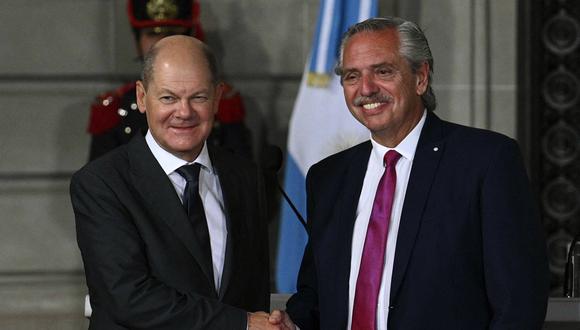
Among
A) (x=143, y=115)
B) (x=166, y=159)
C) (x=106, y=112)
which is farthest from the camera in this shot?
(x=106, y=112)

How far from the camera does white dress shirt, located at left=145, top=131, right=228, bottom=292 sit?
3238mm

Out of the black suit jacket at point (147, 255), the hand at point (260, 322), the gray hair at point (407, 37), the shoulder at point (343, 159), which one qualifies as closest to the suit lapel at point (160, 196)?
the black suit jacket at point (147, 255)

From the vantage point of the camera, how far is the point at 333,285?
331 cm

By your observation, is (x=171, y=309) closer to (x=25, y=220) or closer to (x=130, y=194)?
(x=130, y=194)

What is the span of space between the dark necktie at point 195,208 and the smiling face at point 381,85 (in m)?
0.43

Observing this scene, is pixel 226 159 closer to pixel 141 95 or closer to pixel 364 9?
pixel 141 95

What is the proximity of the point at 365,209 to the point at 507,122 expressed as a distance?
3683mm

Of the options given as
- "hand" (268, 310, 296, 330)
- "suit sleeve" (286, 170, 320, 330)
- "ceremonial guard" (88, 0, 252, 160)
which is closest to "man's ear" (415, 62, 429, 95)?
"suit sleeve" (286, 170, 320, 330)

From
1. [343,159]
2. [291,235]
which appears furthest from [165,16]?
[343,159]

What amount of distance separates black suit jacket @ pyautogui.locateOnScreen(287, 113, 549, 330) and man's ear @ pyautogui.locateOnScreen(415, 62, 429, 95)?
14 cm

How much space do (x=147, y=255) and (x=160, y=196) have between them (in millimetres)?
147

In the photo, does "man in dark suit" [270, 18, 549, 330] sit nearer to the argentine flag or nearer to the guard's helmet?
the guard's helmet

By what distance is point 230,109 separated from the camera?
632 centimetres

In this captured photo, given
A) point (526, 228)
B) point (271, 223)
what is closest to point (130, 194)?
point (526, 228)
